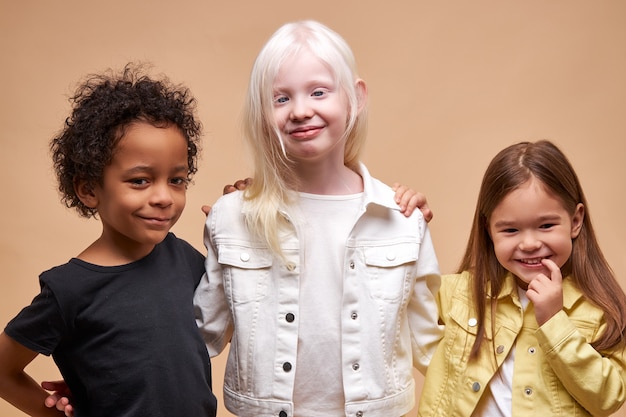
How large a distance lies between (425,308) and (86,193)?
877mm

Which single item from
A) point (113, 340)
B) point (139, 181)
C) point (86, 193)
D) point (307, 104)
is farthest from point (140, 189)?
point (307, 104)

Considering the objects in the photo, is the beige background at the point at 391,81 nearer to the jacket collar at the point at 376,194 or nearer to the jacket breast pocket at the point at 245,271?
the jacket collar at the point at 376,194

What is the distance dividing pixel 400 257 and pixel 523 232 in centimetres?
30

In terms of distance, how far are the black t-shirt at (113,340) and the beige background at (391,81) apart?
4.55 ft

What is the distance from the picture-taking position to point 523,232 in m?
2.27

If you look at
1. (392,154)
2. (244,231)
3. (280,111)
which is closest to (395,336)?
(244,231)

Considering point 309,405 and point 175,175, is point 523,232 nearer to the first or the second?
point 309,405

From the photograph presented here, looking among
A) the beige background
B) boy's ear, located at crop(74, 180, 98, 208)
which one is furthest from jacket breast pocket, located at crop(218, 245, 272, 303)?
the beige background

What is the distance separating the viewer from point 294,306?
230 cm

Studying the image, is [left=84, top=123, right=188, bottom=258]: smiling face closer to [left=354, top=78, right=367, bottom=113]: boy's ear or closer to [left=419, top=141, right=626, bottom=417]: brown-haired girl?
[left=354, top=78, right=367, bottom=113]: boy's ear

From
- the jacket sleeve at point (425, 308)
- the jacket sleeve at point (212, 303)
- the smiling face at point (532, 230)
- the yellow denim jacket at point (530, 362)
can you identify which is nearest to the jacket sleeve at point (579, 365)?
the yellow denim jacket at point (530, 362)

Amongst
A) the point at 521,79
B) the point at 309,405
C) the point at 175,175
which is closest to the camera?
the point at 175,175

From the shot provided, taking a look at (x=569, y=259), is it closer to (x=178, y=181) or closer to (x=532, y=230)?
(x=532, y=230)

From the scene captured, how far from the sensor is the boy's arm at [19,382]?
6.95ft
